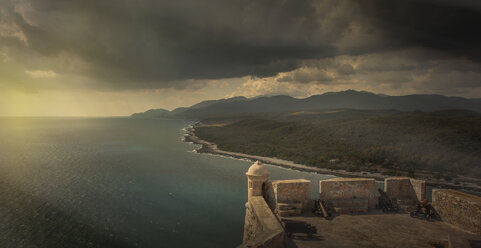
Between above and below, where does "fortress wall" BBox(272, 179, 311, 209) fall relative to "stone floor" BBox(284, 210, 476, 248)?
above

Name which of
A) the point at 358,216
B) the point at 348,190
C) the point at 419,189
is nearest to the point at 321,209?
the point at 358,216

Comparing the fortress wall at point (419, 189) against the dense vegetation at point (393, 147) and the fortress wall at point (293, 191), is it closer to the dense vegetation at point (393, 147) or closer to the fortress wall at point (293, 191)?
the fortress wall at point (293, 191)

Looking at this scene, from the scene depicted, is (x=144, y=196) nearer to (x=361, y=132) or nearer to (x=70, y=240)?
(x=70, y=240)

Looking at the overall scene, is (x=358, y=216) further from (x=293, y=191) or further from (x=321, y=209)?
(x=293, y=191)

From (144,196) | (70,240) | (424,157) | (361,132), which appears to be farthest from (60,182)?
(361,132)

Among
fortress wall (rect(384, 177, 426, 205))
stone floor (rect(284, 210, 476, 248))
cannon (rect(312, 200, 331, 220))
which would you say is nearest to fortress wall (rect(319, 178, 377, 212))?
cannon (rect(312, 200, 331, 220))

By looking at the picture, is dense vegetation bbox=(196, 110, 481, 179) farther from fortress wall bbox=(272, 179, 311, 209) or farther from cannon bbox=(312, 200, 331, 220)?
fortress wall bbox=(272, 179, 311, 209)

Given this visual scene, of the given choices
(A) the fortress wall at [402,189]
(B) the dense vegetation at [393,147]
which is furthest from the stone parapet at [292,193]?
(B) the dense vegetation at [393,147]
